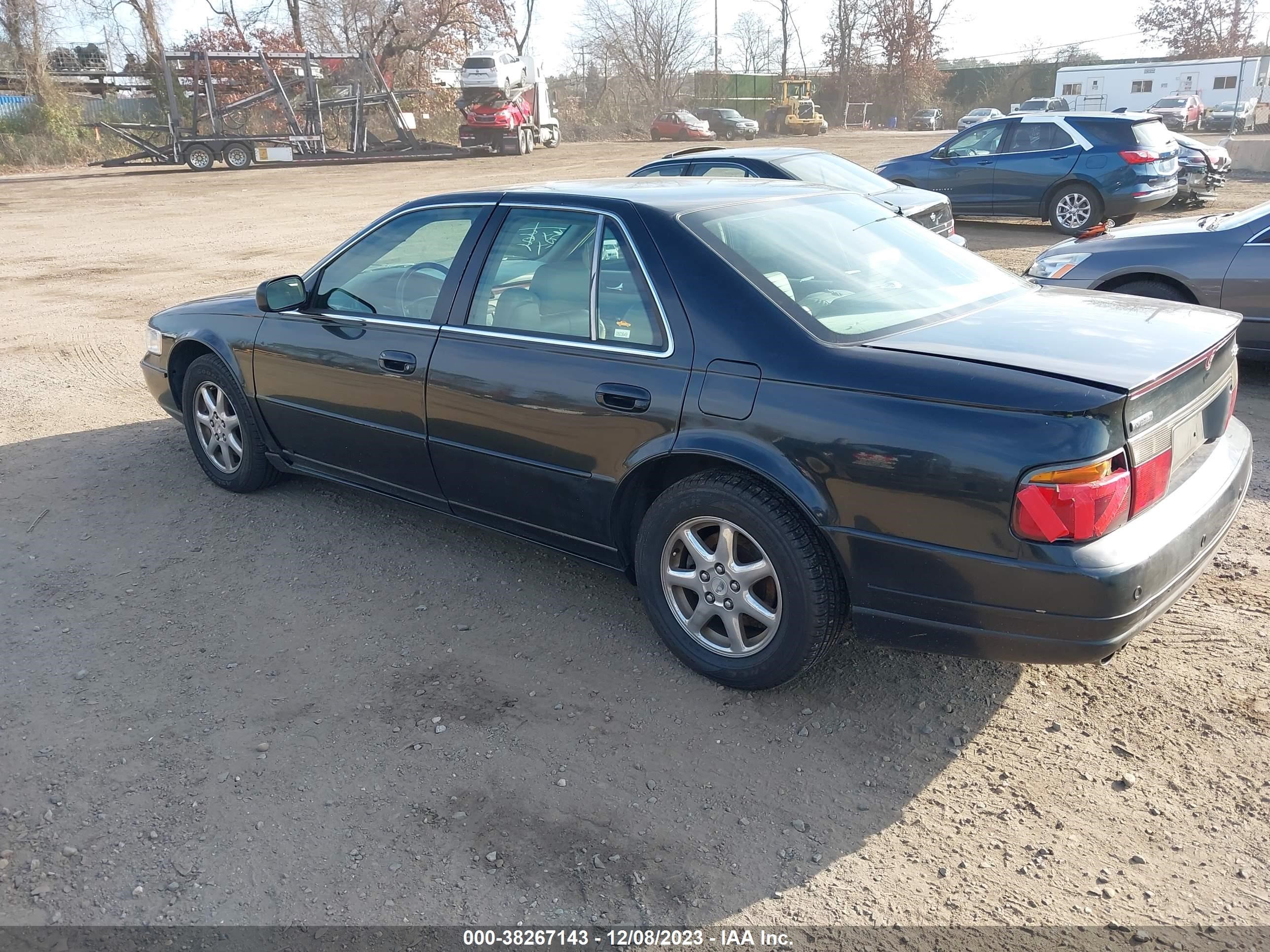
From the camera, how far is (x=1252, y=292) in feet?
20.7

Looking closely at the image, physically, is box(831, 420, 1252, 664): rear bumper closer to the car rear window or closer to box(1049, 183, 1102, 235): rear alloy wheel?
box(1049, 183, 1102, 235): rear alloy wheel

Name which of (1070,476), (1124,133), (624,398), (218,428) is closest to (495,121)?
(1124,133)

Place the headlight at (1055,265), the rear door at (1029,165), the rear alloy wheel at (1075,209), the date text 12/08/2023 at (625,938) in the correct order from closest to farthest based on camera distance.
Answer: the date text 12/08/2023 at (625,938) < the headlight at (1055,265) < the rear alloy wheel at (1075,209) < the rear door at (1029,165)

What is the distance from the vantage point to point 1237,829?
271 cm

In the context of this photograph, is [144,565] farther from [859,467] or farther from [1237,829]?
[1237,829]

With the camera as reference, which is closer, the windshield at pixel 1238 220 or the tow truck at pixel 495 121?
the windshield at pixel 1238 220

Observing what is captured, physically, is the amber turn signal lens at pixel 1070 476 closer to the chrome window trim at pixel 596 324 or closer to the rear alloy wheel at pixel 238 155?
the chrome window trim at pixel 596 324

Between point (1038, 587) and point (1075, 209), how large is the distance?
40.2ft

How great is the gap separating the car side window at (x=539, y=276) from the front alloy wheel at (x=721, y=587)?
0.84 metres

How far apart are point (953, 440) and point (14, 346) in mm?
9088

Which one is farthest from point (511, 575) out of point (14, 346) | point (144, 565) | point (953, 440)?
point (14, 346)

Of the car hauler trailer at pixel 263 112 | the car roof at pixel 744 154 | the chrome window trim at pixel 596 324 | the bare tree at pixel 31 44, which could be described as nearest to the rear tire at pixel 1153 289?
the car roof at pixel 744 154

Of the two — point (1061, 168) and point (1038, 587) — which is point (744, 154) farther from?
point (1038, 587)

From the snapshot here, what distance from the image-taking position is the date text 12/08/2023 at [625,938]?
2424 millimetres
